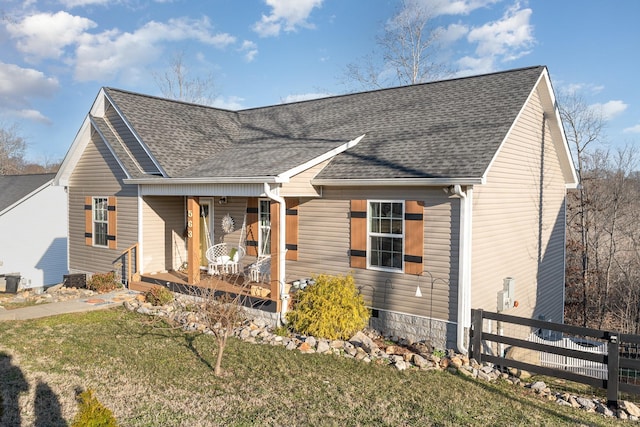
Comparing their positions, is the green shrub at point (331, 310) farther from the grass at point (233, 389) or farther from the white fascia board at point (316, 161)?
the white fascia board at point (316, 161)

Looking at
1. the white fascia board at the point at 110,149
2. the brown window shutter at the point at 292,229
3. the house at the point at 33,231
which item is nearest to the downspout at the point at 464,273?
the brown window shutter at the point at 292,229

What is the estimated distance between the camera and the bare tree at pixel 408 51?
89.0ft

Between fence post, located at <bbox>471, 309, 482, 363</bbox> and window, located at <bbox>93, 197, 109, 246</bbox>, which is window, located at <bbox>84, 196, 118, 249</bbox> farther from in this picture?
fence post, located at <bbox>471, 309, 482, 363</bbox>

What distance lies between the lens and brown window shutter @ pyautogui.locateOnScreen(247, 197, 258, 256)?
1229 cm

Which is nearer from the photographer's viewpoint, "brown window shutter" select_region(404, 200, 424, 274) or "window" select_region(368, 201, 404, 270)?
"brown window shutter" select_region(404, 200, 424, 274)

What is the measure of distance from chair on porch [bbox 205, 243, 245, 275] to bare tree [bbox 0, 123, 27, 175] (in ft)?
130

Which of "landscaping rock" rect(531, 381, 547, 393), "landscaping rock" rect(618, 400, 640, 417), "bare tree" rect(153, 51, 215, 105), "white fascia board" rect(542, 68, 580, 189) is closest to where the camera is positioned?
"landscaping rock" rect(618, 400, 640, 417)

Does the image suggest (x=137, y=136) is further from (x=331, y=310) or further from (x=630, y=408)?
(x=630, y=408)

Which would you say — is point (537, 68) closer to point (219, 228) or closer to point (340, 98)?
point (340, 98)

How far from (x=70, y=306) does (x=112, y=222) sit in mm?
3361

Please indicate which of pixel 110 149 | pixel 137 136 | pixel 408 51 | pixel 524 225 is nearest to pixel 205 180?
pixel 137 136

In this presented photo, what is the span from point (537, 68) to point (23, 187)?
939 inches

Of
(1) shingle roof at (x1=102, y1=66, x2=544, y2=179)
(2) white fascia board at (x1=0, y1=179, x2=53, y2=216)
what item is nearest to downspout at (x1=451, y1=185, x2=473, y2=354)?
(1) shingle roof at (x1=102, y1=66, x2=544, y2=179)

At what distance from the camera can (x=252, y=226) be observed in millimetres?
12352
